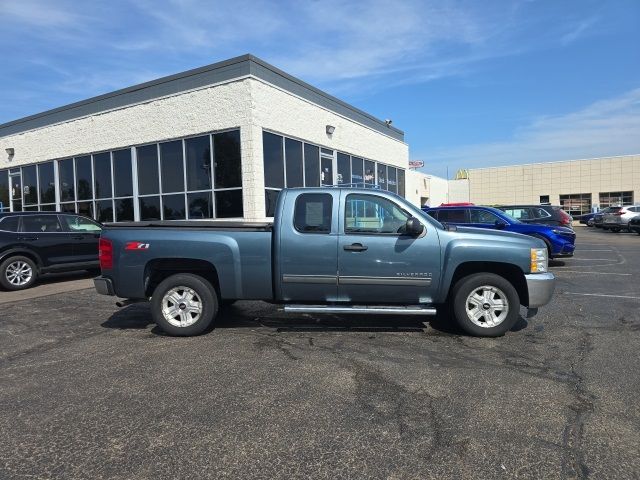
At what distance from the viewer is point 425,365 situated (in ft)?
15.5

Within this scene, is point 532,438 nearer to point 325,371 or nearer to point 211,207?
point 325,371

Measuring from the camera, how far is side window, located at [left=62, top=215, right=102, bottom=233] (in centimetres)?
1103

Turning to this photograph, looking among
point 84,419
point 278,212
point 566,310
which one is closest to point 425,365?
point 278,212

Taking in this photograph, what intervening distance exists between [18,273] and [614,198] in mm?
63340

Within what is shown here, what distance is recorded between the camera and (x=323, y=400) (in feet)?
12.7

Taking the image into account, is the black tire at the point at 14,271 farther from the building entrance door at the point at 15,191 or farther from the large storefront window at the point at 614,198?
the large storefront window at the point at 614,198

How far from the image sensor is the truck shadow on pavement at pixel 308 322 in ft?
20.2

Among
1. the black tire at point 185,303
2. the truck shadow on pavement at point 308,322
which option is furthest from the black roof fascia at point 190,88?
the black tire at point 185,303

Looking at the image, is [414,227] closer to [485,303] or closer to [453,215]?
[485,303]

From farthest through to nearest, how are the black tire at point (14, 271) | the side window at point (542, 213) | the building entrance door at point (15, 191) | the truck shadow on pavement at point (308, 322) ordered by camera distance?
1. the building entrance door at point (15, 191)
2. the side window at point (542, 213)
3. the black tire at point (14, 271)
4. the truck shadow on pavement at point (308, 322)

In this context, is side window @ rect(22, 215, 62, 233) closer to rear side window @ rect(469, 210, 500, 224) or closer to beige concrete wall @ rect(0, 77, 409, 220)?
beige concrete wall @ rect(0, 77, 409, 220)

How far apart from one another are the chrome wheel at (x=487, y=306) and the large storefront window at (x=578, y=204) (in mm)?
59331

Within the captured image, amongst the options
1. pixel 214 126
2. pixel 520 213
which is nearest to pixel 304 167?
pixel 214 126

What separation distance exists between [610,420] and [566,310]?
405 cm
